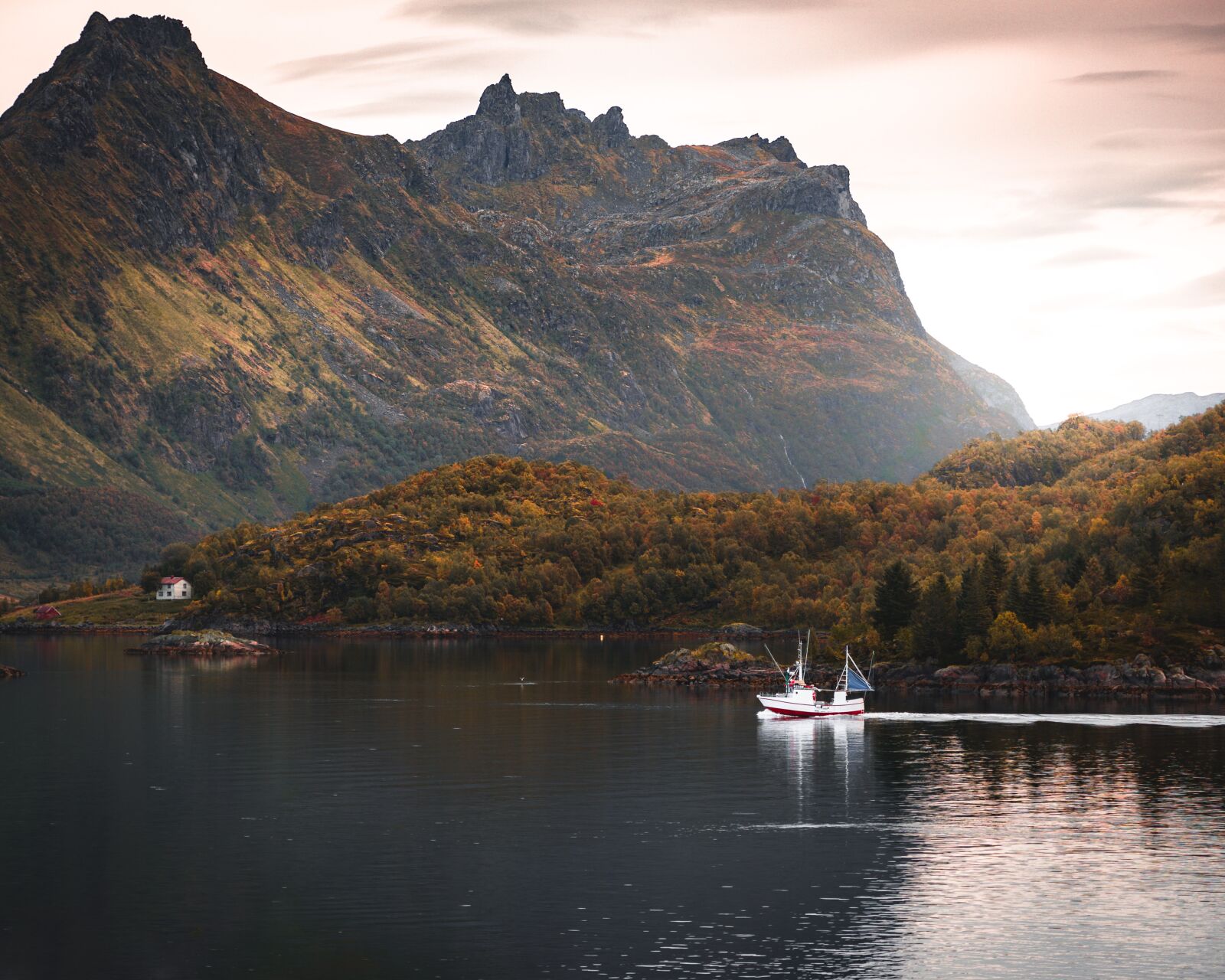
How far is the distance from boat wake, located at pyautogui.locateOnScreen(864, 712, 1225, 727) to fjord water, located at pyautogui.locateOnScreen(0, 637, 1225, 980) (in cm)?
882

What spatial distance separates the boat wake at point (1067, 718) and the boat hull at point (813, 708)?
2002mm

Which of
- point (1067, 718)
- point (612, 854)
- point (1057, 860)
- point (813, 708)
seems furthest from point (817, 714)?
point (612, 854)

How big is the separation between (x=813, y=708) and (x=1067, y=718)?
31.2 metres

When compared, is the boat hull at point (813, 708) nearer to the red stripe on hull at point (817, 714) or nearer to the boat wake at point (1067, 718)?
the red stripe on hull at point (817, 714)

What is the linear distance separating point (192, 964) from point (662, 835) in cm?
4195

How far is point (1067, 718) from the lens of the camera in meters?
188

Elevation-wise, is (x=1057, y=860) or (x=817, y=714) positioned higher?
(x=817, y=714)

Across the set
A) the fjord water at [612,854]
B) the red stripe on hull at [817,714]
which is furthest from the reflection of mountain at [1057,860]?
the red stripe on hull at [817,714]

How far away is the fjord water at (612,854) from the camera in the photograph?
79562 millimetres

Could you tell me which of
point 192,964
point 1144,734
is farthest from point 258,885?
point 1144,734

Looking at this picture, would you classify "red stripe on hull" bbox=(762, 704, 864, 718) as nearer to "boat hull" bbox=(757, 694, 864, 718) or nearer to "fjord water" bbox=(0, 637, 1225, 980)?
"boat hull" bbox=(757, 694, 864, 718)

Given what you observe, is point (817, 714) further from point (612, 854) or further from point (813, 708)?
point (612, 854)

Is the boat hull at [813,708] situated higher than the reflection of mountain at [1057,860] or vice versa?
the boat hull at [813,708]

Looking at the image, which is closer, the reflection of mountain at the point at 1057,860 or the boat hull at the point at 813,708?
the reflection of mountain at the point at 1057,860
